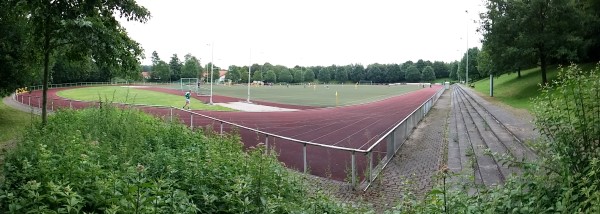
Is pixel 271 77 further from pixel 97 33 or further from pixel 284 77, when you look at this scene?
pixel 97 33

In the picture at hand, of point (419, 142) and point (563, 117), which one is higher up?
point (563, 117)

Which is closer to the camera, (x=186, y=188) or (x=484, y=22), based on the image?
(x=186, y=188)

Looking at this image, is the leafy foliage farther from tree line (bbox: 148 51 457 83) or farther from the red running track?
the red running track

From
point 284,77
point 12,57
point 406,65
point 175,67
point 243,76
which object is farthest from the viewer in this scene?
point 406,65

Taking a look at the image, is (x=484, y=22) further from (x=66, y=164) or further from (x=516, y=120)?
(x=66, y=164)

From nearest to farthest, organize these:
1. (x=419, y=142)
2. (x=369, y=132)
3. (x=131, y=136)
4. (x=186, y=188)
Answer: (x=186, y=188)
(x=131, y=136)
(x=419, y=142)
(x=369, y=132)

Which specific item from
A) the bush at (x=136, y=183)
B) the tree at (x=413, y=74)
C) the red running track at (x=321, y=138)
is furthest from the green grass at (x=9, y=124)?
the tree at (x=413, y=74)

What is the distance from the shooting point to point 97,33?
10148 millimetres

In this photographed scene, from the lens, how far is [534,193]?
424 cm

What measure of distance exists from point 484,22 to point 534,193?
37148mm


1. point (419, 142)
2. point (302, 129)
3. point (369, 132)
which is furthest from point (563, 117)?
point (302, 129)

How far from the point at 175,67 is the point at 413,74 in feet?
311

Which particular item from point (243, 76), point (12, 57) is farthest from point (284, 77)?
point (12, 57)

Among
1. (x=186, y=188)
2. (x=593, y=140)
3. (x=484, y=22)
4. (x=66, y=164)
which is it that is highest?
(x=484, y=22)
